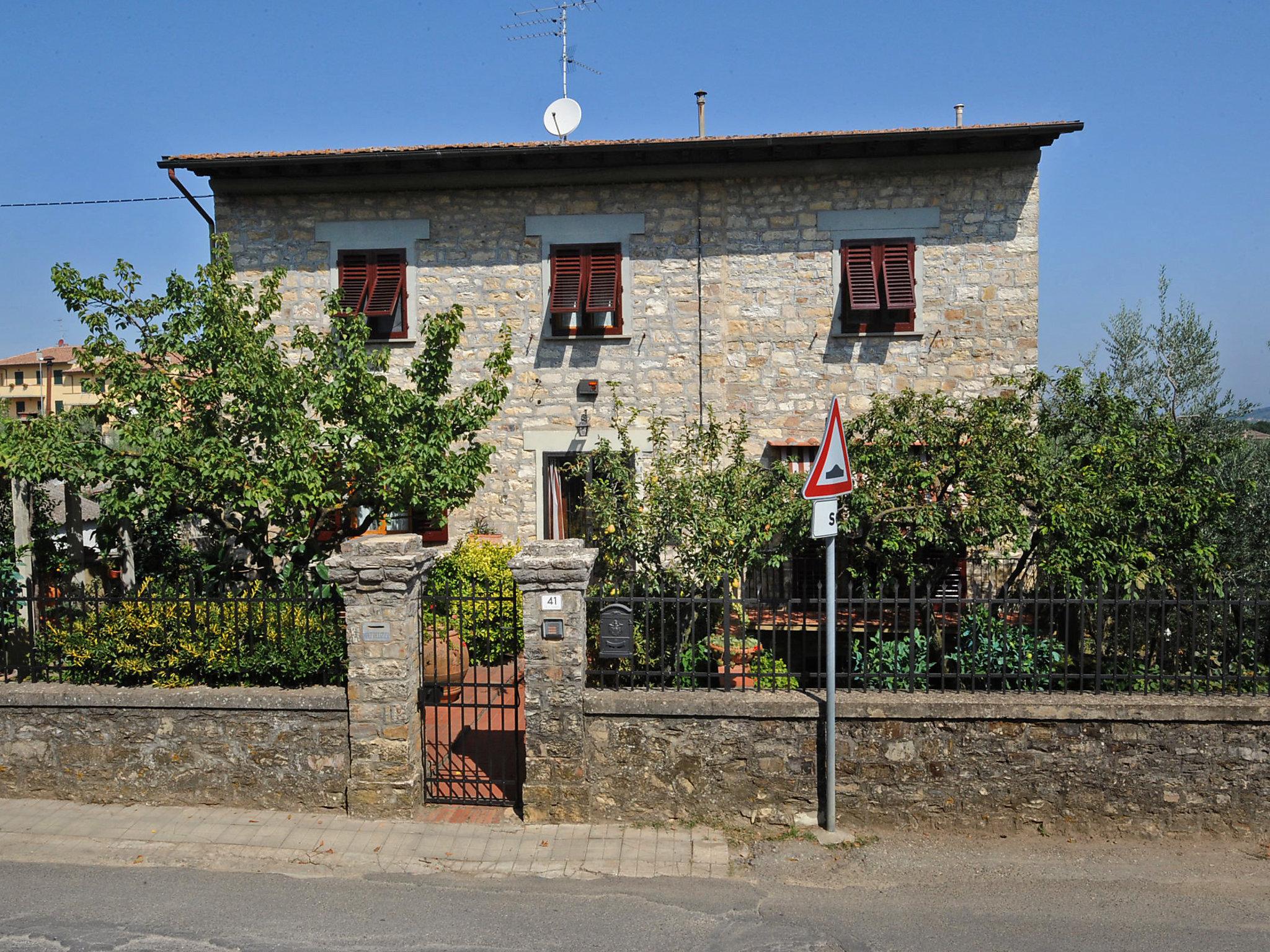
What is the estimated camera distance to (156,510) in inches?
301

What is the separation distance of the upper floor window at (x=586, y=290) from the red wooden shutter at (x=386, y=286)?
2058 mm

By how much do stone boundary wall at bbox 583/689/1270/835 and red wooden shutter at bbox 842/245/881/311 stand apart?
20.8 feet

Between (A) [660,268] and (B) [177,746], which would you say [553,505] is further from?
(B) [177,746]

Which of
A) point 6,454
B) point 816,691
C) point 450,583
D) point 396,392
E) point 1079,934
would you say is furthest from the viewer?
point 450,583

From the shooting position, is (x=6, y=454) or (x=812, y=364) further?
(x=812, y=364)

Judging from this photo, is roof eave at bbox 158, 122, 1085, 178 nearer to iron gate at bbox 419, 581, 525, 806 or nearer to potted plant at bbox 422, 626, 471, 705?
iron gate at bbox 419, 581, 525, 806

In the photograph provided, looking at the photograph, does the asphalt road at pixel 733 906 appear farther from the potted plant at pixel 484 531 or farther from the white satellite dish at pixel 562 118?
the white satellite dish at pixel 562 118

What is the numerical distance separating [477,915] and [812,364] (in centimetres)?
835

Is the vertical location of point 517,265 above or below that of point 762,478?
above

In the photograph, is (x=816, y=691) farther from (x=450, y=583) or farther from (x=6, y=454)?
(x=6, y=454)

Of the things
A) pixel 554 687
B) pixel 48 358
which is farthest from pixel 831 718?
pixel 48 358

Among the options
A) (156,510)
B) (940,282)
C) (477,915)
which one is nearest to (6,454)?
(156,510)

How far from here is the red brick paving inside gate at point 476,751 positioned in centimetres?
663

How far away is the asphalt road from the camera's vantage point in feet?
16.1
